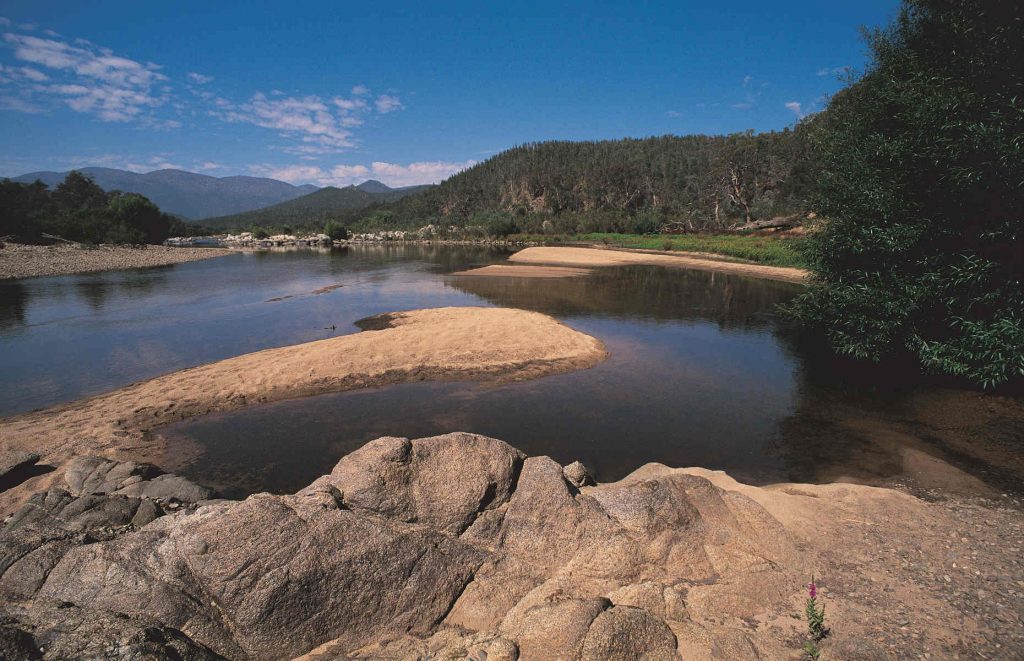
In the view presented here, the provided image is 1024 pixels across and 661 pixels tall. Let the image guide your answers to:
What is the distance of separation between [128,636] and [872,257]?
832 inches

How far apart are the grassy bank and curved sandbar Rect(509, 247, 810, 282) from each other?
1.91 meters

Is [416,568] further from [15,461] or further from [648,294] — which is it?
[648,294]

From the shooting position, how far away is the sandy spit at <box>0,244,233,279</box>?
50.9 m

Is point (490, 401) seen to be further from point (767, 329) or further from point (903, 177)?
point (767, 329)

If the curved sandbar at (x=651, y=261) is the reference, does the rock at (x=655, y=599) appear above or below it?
below

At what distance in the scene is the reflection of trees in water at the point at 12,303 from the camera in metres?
27.8

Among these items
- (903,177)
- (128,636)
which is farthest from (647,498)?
(903,177)

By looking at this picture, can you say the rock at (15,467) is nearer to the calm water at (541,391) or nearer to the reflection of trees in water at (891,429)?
the calm water at (541,391)

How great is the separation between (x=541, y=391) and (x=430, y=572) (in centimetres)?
1053

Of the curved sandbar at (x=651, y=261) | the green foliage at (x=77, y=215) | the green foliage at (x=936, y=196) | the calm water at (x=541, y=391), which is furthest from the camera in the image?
the green foliage at (x=77, y=215)

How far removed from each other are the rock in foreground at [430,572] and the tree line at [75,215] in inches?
3677

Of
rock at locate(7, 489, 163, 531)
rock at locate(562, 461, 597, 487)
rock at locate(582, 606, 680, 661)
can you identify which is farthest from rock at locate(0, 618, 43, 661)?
rock at locate(562, 461, 597, 487)

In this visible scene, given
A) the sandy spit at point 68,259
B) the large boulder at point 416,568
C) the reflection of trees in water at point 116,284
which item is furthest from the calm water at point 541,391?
the sandy spit at point 68,259

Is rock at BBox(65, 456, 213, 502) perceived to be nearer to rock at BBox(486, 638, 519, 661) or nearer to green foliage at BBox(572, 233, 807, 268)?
rock at BBox(486, 638, 519, 661)
